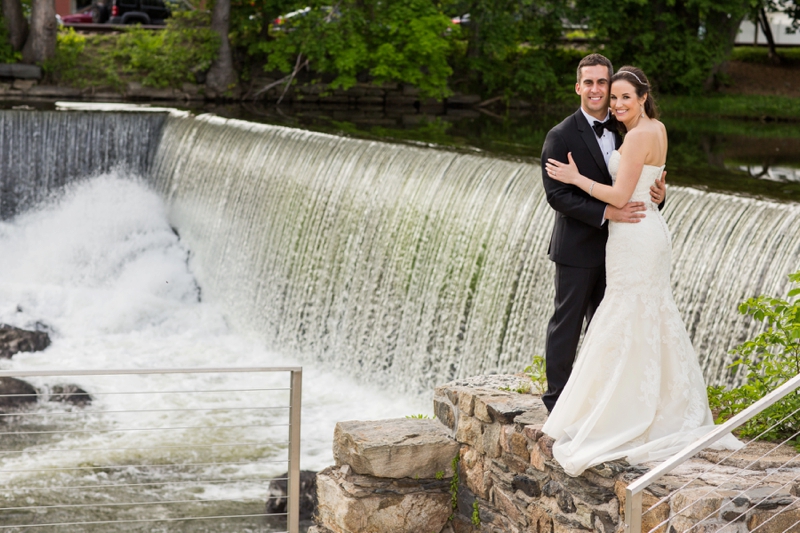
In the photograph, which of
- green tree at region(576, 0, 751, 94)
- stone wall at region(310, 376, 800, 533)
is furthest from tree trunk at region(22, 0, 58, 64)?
stone wall at region(310, 376, 800, 533)

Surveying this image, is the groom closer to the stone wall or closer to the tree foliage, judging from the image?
the stone wall

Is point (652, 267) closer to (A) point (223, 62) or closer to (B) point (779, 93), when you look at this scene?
(A) point (223, 62)

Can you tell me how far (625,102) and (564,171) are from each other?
32cm

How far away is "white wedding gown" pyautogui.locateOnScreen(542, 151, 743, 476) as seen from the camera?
11.6 ft

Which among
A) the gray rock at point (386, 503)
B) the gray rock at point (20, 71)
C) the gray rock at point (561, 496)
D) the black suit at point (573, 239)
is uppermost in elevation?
the gray rock at point (20, 71)

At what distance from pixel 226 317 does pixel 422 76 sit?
7752mm

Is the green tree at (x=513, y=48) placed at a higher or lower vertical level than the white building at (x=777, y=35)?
lower

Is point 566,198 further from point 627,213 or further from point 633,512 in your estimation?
point 633,512

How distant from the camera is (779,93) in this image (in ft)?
64.2

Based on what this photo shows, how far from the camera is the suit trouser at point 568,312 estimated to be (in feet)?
12.4

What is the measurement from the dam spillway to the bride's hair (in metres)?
2.41

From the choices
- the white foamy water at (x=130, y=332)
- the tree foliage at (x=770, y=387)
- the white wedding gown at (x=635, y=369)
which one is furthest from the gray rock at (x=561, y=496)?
the white foamy water at (x=130, y=332)

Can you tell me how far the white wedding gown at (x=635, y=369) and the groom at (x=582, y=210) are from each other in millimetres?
82

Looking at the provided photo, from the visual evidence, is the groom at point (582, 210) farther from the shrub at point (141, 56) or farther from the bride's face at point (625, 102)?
the shrub at point (141, 56)
